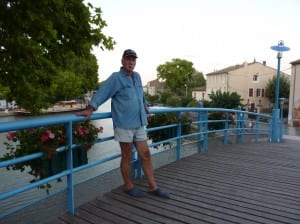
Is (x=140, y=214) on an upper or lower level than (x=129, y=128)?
lower

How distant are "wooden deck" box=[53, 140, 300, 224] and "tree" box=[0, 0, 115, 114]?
265 centimetres

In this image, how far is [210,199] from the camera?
3756 millimetres

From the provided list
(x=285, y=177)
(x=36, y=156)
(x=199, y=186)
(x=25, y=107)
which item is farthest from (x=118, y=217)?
(x=25, y=107)

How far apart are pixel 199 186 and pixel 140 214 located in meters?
1.22

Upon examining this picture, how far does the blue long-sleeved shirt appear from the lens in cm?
345

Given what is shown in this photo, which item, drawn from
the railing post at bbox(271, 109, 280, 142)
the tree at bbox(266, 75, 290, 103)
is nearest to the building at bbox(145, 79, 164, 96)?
the tree at bbox(266, 75, 290, 103)

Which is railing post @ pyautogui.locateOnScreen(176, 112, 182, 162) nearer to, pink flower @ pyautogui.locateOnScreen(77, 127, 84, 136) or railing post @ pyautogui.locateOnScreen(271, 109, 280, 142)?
pink flower @ pyautogui.locateOnScreen(77, 127, 84, 136)

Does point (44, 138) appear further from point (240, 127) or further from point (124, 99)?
point (240, 127)

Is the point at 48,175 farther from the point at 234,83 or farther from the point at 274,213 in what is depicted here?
the point at 234,83

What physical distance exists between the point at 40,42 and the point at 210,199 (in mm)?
3826

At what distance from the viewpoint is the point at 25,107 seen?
21.0ft

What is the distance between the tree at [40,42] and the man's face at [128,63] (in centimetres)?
166

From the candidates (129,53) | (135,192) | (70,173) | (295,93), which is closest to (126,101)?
(129,53)

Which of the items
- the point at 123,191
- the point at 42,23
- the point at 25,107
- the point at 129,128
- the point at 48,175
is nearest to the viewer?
the point at 48,175
